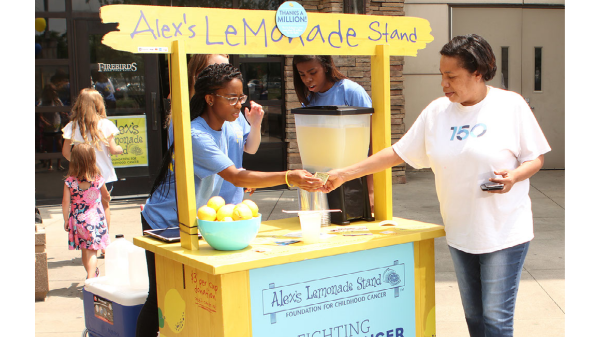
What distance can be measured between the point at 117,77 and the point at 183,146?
19.1 ft

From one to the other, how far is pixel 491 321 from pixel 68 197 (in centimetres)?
389

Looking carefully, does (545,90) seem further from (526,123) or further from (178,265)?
(178,265)

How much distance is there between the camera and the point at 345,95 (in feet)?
11.6

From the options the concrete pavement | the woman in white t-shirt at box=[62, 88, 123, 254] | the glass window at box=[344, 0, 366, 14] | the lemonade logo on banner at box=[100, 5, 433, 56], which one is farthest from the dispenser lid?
the glass window at box=[344, 0, 366, 14]

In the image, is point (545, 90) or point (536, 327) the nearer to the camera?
point (536, 327)

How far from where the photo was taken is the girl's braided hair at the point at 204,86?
275cm

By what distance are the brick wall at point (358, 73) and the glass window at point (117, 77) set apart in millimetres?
1997

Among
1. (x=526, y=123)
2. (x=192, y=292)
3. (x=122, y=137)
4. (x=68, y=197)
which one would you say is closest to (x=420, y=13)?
(x=122, y=137)

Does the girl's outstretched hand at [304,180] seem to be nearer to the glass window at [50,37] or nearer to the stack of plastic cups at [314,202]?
the stack of plastic cups at [314,202]

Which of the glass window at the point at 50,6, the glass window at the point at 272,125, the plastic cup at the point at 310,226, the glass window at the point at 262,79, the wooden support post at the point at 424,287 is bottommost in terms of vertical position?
the wooden support post at the point at 424,287

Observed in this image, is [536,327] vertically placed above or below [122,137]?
below

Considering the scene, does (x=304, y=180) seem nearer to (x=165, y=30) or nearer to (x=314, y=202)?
(x=314, y=202)

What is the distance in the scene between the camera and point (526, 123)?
8.56ft

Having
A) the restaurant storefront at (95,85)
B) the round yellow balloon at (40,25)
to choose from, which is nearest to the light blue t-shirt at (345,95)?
the restaurant storefront at (95,85)
